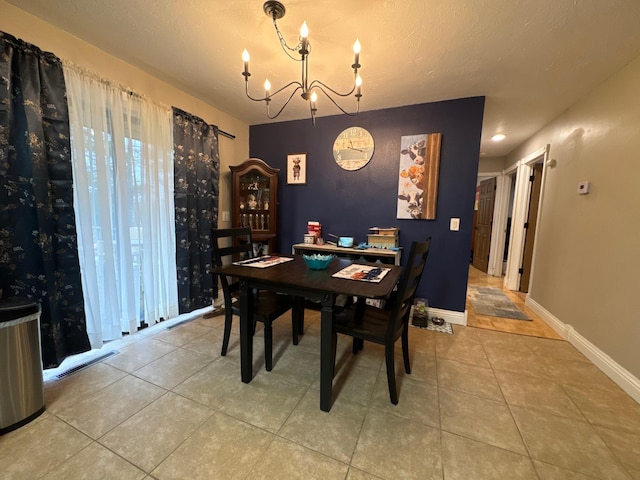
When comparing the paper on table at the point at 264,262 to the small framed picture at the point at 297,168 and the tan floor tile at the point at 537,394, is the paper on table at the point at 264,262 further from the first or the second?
the tan floor tile at the point at 537,394

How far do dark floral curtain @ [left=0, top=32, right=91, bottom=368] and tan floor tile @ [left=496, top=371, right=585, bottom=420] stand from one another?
306cm

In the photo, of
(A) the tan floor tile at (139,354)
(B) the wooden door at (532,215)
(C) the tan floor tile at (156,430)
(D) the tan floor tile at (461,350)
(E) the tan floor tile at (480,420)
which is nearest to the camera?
(C) the tan floor tile at (156,430)

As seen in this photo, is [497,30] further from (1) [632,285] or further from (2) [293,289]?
(2) [293,289]

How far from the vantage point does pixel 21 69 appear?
152cm

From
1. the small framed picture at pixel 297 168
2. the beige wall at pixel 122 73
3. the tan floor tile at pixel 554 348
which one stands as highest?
the beige wall at pixel 122 73

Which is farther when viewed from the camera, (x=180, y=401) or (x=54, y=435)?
(x=180, y=401)

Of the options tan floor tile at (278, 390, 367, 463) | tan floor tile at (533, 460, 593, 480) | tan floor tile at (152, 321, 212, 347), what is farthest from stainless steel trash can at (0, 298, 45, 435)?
tan floor tile at (533, 460, 593, 480)

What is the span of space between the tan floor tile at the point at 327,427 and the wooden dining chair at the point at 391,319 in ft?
0.93

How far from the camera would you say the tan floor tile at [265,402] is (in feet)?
4.56

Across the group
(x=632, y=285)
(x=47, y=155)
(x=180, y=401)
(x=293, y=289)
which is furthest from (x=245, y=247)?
(x=632, y=285)

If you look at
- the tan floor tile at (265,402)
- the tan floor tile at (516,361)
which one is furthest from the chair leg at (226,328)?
the tan floor tile at (516,361)

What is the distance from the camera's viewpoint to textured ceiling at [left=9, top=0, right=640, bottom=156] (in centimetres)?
148

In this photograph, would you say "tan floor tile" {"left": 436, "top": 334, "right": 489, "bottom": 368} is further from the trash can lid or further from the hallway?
the trash can lid

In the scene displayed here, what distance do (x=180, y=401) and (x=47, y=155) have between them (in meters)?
1.82
